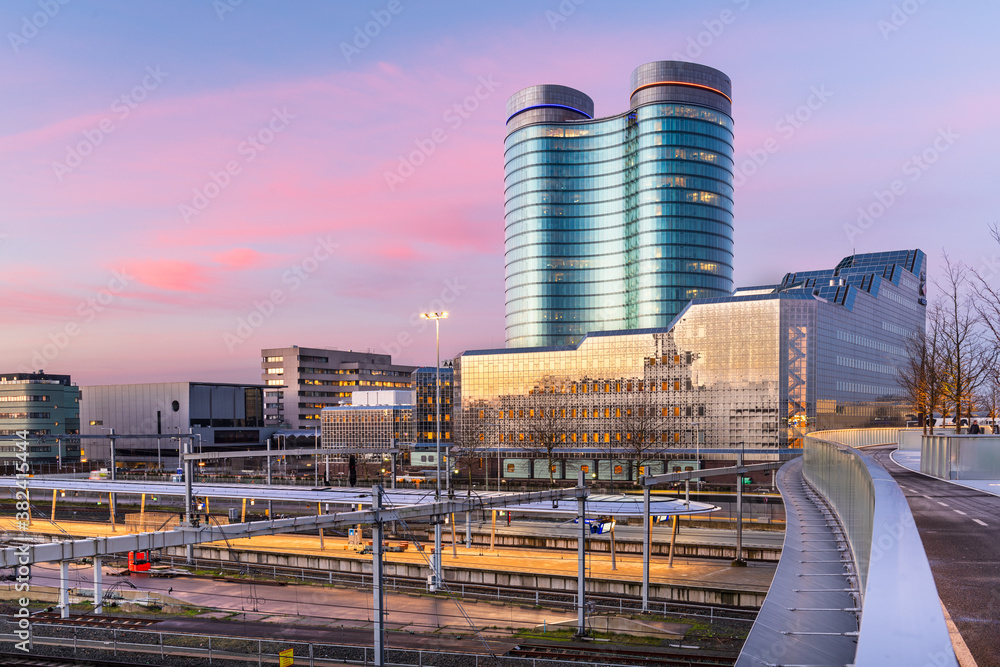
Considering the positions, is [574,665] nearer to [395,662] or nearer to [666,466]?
[395,662]

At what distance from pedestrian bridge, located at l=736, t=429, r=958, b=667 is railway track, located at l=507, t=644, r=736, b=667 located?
30.0 feet

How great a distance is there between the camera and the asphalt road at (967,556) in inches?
255

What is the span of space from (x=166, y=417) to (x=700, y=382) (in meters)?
99.3

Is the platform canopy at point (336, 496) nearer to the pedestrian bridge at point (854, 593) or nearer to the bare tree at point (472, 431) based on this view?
the pedestrian bridge at point (854, 593)

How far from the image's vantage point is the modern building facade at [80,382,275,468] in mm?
133125

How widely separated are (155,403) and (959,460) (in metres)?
141

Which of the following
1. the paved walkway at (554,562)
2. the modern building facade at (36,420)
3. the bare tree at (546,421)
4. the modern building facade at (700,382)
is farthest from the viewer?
the modern building facade at (36,420)

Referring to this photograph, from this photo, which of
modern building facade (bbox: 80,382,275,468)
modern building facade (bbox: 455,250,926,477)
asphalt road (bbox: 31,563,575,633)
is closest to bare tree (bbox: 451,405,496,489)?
modern building facade (bbox: 455,250,926,477)

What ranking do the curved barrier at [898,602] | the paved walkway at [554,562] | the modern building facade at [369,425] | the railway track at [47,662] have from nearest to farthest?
the curved barrier at [898,602] → the railway track at [47,662] → the paved walkway at [554,562] → the modern building facade at [369,425]

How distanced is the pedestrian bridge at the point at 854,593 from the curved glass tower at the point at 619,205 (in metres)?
131

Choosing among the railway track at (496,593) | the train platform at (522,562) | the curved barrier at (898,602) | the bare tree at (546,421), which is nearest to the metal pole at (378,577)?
the railway track at (496,593)

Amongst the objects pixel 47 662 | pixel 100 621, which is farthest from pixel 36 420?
pixel 47 662

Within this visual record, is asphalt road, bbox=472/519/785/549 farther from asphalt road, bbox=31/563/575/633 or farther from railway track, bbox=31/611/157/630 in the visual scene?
railway track, bbox=31/611/157/630

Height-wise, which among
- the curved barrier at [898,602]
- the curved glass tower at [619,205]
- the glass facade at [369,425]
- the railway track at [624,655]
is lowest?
the glass facade at [369,425]
